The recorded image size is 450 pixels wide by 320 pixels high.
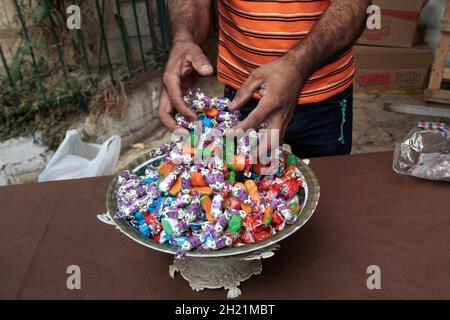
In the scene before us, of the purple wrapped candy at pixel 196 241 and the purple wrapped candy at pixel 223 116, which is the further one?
the purple wrapped candy at pixel 223 116

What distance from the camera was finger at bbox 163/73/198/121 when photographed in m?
0.88

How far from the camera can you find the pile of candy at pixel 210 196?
77 cm

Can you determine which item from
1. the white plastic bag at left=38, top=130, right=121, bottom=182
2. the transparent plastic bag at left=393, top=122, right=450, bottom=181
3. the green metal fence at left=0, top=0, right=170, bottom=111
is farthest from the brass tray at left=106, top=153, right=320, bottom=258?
the green metal fence at left=0, top=0, right=170, bottom=111

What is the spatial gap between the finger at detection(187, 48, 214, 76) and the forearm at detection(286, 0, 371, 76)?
17 centimetres

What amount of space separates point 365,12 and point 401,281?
66 centimetres

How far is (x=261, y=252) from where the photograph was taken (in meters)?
0.79

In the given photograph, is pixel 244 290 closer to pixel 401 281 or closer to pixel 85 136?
pixel 401 281

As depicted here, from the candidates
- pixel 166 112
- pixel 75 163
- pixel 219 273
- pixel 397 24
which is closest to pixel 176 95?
pixel 166 112

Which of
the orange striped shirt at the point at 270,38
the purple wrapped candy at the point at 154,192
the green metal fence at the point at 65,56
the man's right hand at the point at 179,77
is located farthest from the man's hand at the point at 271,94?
the green metal fence at the point at 65,56

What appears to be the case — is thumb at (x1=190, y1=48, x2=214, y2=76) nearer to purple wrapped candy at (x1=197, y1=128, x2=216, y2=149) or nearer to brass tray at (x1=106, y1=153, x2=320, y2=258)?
purple wrapped candy at (x1=197, y1=128, x2=216, y2=149)

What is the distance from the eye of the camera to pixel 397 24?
3023 mm

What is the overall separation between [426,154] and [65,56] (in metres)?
2.48

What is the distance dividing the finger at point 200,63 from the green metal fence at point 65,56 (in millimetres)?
1784

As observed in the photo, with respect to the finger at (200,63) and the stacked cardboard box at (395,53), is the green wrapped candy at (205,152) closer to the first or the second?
the finger at (200,63)
